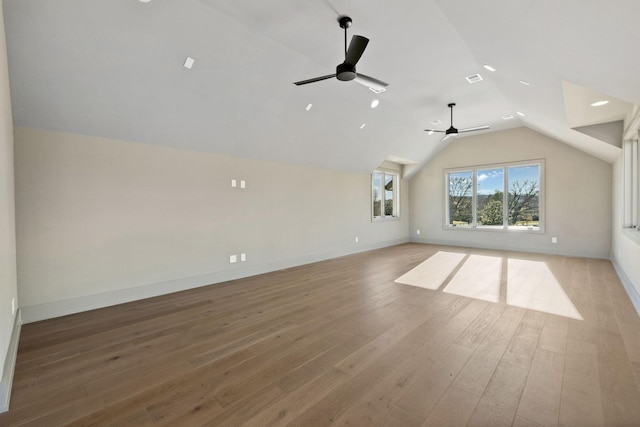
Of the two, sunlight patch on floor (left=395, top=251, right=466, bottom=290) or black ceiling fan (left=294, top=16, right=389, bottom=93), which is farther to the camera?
sunlight patch on floor (left=395, top=251, right=466, bottom=290)

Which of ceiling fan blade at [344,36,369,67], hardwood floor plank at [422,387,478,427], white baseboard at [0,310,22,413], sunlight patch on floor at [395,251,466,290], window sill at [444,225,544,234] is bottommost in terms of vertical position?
hardwood floor plank at [422,387,478,427]

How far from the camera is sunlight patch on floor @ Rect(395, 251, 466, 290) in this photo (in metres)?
4.57

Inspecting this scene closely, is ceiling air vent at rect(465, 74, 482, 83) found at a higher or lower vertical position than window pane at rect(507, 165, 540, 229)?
higher

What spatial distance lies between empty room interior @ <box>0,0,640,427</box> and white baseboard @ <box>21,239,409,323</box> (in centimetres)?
3

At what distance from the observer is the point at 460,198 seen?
8.52 meters

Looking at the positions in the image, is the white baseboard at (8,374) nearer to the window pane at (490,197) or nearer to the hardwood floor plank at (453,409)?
the hardwood floor plank at (453,409)

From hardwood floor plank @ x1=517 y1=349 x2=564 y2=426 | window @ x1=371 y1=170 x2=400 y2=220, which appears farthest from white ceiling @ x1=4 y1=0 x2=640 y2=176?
window @ x1=371 y1=170 x2=400 y2=220

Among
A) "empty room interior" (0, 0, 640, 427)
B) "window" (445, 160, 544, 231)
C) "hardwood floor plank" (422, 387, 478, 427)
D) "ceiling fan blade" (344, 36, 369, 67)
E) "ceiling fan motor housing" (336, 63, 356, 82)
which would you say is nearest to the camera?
"hardwood floor plank" (422, 387, 478, 427)

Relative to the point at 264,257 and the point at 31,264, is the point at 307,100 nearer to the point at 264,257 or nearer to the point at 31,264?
the point at 264,257

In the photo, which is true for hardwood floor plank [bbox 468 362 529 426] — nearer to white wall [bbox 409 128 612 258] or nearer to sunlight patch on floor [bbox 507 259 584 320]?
sunlight patch on floor [bbox 507 259 584 320]

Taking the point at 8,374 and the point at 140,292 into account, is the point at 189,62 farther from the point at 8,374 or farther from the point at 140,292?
the point at 8,374

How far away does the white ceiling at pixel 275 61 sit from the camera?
2.36m

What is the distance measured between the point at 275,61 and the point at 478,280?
4.57 metres

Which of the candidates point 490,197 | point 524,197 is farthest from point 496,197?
point 524,197
